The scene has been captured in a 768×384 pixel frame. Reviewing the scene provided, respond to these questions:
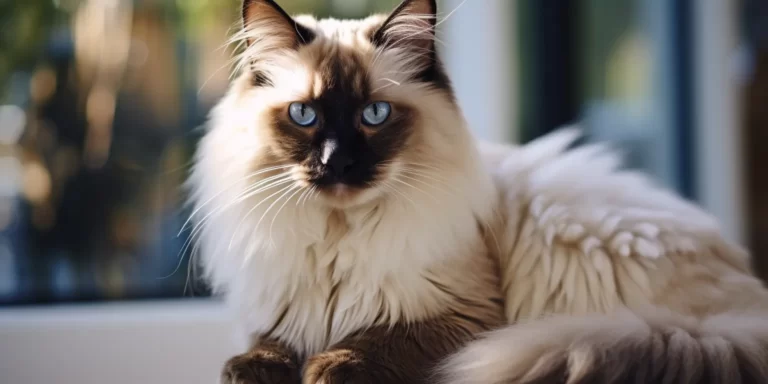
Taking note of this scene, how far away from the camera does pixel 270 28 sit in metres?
1.16

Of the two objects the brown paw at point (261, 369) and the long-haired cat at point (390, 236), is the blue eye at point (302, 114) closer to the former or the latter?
the long-haired cat at point (390, 236)

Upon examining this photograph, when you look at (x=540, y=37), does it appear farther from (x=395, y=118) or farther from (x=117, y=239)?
(x=117, y=239)

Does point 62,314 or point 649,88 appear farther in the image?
point 649,88

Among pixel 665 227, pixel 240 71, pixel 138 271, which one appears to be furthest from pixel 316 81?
pixel 138 271

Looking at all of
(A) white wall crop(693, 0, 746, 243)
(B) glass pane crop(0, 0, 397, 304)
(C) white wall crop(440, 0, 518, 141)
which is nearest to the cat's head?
(B) glass pane crop(0, 0, 397, 304)

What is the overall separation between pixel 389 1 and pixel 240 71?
3.03 feet

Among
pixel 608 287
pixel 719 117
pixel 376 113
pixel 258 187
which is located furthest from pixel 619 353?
pixel 719 117

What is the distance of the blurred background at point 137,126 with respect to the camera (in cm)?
176

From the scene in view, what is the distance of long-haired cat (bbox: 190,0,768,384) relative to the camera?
1069 millimetres

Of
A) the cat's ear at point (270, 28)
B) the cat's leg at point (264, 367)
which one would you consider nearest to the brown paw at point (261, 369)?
the cat's leg at point (264, 367)

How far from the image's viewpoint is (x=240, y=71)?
51.4 inches

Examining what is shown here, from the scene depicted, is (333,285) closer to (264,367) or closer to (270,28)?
(264,367)

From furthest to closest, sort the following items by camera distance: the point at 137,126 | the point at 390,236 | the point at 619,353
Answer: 1. the point at 137,126
2. the point at 390,236
3. the point at 619,353

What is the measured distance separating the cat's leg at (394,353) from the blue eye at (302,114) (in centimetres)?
37
